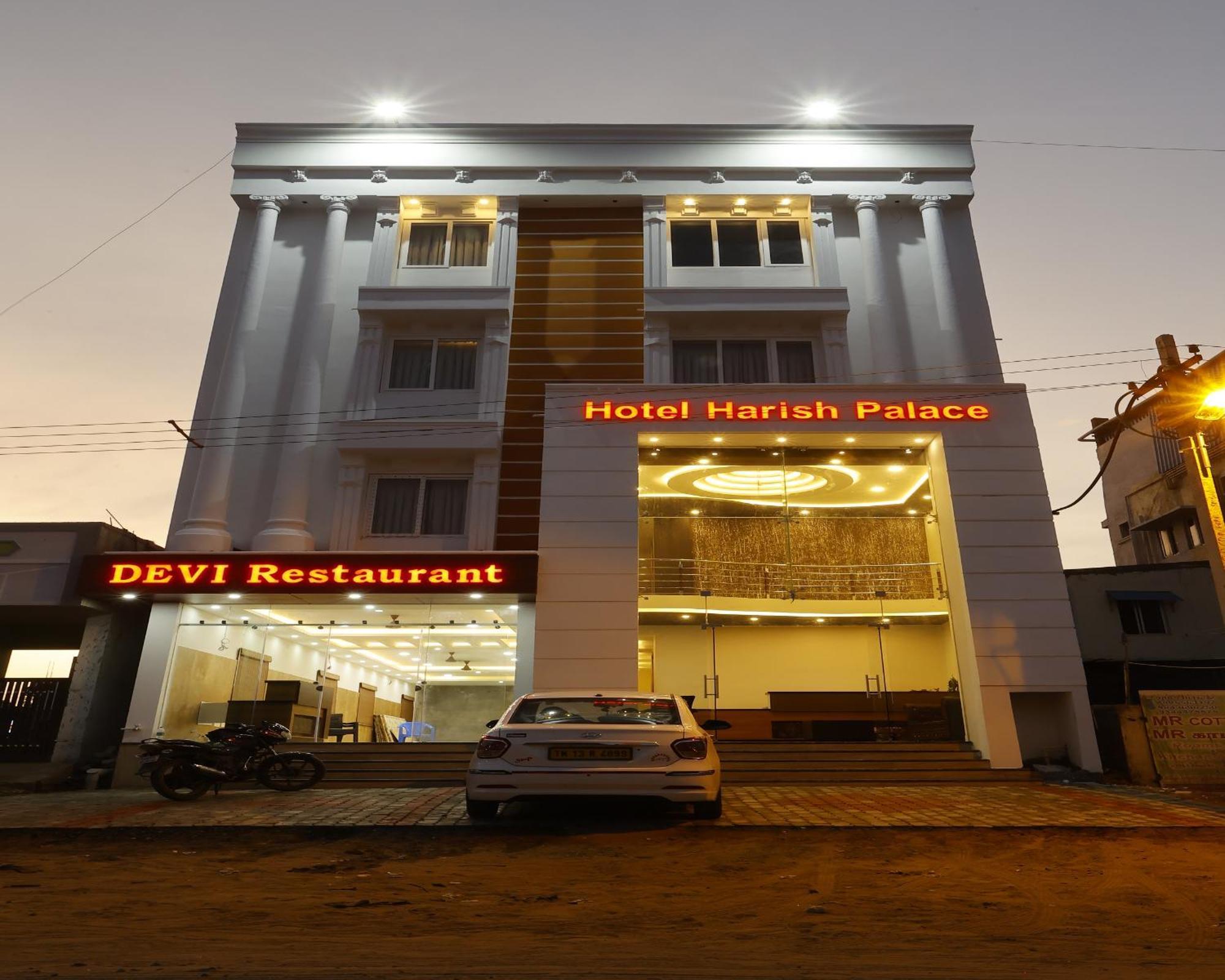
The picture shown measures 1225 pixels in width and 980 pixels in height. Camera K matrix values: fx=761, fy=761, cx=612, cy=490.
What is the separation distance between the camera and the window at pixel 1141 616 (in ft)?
75.6

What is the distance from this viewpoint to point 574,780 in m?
6.90

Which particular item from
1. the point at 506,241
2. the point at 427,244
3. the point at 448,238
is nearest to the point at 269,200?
the point at 427,244

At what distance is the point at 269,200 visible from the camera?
19016 mm

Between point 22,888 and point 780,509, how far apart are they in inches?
575

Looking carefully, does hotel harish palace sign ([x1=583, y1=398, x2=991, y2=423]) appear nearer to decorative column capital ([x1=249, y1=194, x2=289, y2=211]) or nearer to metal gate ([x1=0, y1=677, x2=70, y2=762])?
decorative column capital ([x1=249, y1=194, x2=289, y2=211])

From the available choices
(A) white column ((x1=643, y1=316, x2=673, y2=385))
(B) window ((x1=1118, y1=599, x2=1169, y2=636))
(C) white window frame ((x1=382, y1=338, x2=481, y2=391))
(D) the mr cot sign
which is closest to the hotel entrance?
(A) white column ((x1=643, y1=316, x2=673, y2=385))

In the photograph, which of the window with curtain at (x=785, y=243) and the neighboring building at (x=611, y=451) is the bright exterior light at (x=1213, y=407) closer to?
the neighboring building at (x=611, y=451)

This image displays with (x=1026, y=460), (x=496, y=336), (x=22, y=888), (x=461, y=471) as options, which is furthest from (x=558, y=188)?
(x=22, y=888)

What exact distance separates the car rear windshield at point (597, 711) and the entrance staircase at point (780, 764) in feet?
16.7

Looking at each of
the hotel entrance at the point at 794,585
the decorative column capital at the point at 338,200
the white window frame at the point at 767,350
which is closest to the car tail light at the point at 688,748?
the hotel entrance at the point at 794,585

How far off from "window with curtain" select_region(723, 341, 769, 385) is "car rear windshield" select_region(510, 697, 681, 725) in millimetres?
11314

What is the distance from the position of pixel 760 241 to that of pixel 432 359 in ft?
28.6

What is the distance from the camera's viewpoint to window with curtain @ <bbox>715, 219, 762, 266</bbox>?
62.8ft

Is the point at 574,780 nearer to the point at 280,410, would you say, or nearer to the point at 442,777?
the point at 442,777
